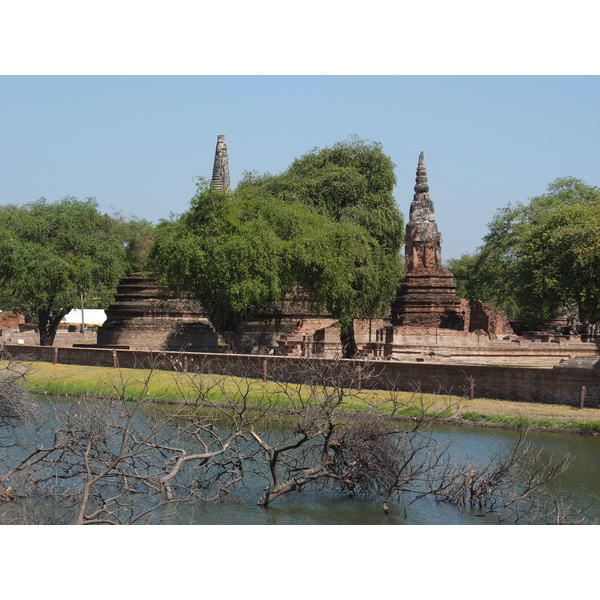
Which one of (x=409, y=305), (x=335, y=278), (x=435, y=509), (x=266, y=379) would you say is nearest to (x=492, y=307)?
(x=409, y=305)

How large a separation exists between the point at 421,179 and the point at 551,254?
1475cm

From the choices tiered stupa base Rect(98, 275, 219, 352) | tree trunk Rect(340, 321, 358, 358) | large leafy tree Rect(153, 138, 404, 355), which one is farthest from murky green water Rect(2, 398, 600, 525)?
tiered stupa base Rect(98, 275, 219, 352)

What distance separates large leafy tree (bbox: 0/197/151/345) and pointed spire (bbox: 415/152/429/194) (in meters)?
17.2

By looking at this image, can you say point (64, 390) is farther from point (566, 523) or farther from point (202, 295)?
point (566, 523)

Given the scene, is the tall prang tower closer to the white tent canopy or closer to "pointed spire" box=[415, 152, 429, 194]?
"pointed spire" box=[415, 152, 429, 194]

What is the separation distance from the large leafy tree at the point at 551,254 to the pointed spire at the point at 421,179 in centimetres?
539

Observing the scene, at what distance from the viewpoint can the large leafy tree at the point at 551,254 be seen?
130 feet

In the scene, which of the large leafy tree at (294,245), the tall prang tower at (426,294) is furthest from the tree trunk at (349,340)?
the tall prang tower at (426,294)

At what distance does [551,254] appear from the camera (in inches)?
1666

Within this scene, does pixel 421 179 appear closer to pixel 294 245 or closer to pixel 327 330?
pixel 327 330

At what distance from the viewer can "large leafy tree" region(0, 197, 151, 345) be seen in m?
41.4

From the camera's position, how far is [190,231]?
115ft

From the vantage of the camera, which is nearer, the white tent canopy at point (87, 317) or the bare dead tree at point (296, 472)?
the bare dead tree at point (296, 472)

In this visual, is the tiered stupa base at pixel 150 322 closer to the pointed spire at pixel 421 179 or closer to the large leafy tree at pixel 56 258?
the large leafy tree at pixel 56 258
